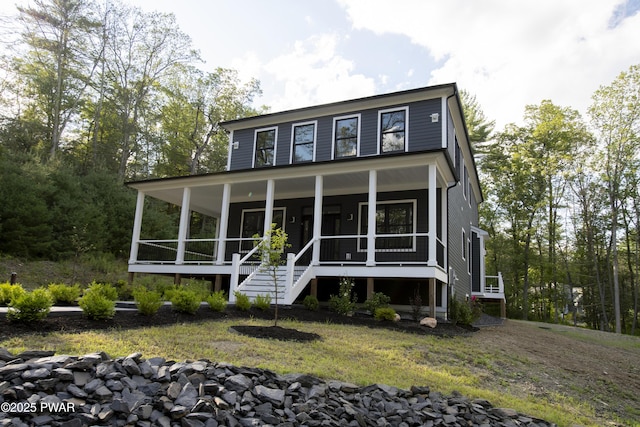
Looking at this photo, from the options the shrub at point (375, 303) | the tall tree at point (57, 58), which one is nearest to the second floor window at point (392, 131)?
the shrub at point (375, 303)

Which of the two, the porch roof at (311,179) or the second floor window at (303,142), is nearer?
the porch roof at (311,179)

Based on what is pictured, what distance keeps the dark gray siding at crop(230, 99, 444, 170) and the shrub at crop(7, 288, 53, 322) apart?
998cm

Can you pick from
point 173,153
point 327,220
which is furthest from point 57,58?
point 327,220

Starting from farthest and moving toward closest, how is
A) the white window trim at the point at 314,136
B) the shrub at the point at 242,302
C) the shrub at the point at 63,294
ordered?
1. the white window trim at the point at 314,136
2. the shrub at the point at 242,302
3. the shrub at the point at 63,294

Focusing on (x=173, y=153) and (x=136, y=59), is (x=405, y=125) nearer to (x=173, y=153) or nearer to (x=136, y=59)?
(x=173, y=153)

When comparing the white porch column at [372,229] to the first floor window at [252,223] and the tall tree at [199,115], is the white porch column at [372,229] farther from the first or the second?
the tall tree at [199,115]

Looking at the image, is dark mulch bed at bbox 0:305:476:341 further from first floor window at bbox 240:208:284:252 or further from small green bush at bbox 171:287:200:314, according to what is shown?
first floor window at bbox 240:208:284:252

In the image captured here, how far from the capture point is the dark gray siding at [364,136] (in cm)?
1306

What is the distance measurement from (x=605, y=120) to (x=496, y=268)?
12676 mm

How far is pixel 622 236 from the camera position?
2794 centimetres

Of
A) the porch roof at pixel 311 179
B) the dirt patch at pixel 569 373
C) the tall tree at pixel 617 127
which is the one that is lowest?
the dirt patch at pixel 569 373

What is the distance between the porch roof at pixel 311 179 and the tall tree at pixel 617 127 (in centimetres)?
1459

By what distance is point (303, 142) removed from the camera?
15.1 metres

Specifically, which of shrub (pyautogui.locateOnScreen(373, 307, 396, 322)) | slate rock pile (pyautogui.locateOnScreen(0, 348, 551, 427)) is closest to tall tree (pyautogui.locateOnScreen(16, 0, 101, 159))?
shrub (pyautogui.locateOnScreen(373, 307, 396, 322))
